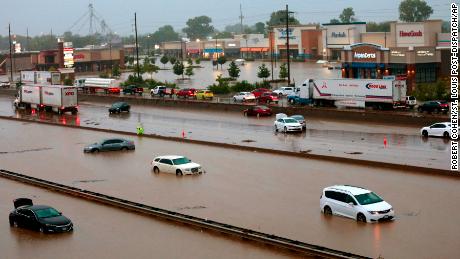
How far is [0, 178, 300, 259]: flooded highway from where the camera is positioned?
18.8m

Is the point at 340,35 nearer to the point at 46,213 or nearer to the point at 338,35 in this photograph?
the point at 338,35

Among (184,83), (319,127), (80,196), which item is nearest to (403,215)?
(80,196)

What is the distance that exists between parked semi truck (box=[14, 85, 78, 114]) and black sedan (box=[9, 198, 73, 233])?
114ft

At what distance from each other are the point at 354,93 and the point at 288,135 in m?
9.58

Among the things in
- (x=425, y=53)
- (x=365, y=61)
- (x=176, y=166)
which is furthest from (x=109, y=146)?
(x=425, y=53)

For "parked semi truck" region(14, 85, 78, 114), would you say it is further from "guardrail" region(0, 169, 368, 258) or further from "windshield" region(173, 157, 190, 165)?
"windshield" region(173, 157, 190, 165)

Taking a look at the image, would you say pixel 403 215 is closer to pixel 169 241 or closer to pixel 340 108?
pixel 169 241

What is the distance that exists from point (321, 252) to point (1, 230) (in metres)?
9.52

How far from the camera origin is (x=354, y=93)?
4694 cm

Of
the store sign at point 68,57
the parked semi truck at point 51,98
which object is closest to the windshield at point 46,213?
the parked semi truck at point 51,98

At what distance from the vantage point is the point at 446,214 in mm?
20719

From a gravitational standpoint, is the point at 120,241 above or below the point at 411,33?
below

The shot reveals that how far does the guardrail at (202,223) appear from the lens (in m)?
17.6

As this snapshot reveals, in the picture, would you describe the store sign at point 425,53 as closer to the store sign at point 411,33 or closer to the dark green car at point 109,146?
the store sign at point 411,33
